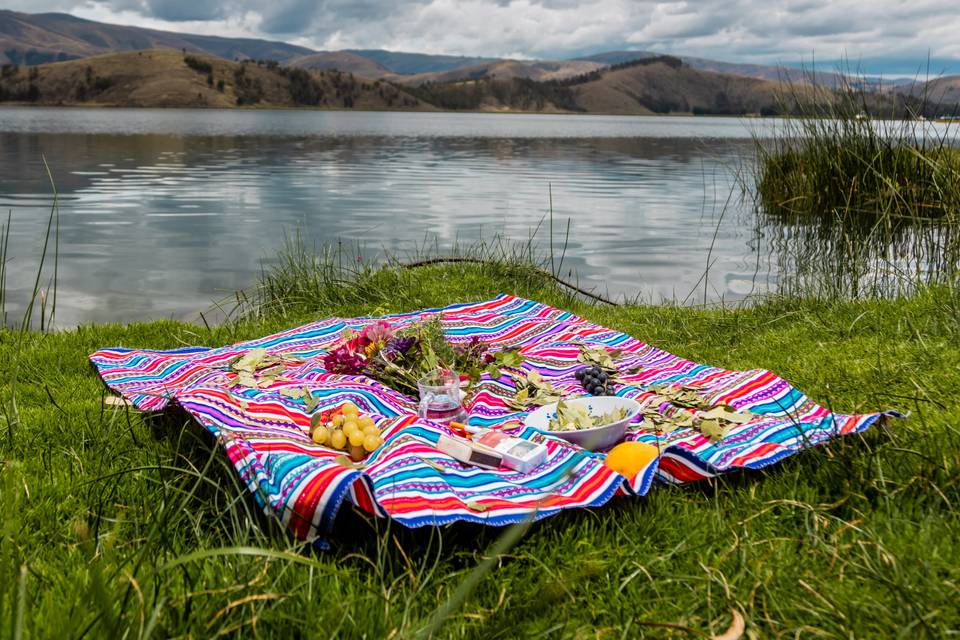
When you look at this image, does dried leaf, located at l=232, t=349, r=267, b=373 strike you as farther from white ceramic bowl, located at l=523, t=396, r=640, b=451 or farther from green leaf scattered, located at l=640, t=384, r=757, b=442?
green leaf scattered, located at l=640, t=384, r=757, b=442

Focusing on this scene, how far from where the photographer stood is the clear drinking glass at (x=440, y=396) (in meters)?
3.86

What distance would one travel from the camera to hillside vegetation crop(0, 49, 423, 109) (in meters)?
98.6

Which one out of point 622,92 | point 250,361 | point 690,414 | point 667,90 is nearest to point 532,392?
point 690,414

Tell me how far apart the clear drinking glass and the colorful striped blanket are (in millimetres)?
105

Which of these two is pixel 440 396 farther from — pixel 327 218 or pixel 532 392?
pixel 327 218

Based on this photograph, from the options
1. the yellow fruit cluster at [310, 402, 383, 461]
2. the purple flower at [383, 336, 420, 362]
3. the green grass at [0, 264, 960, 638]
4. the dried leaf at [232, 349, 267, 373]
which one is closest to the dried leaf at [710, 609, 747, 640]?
the green grass at [0, 264, 960, 638]

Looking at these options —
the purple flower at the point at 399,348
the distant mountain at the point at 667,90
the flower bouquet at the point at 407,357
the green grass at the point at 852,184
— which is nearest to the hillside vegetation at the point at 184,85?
the distant mountain at the point at 667,90

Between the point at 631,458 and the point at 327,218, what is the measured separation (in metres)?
11.1

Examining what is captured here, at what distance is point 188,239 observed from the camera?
1157 cm

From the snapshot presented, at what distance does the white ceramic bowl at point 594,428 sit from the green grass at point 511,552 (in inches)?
18.2

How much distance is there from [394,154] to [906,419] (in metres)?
27.8

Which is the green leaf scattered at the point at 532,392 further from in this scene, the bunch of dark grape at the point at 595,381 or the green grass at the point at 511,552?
the green grass at the point at 511,552

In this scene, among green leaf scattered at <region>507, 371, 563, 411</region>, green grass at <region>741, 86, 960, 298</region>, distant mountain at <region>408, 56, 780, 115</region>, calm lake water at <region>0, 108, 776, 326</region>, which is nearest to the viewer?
green leaf scattered at <region>507, 371, 563, 411</region>

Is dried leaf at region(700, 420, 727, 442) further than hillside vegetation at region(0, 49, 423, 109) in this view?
No
